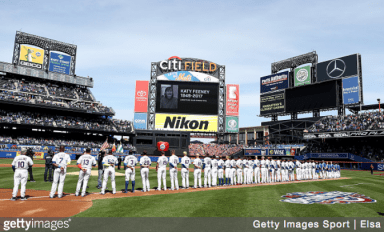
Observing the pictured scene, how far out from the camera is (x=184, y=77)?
59.1 meters

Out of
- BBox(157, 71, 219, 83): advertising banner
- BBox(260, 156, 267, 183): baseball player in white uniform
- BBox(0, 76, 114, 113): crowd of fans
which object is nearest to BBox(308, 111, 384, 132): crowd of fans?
BBox(157, 71, 219, 83): advertising banner

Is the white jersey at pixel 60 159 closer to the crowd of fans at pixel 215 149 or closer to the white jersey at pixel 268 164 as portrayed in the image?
the white jersey at pixel 268 164

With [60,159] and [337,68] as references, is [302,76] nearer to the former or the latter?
[337,68]

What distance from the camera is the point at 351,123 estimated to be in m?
43.8

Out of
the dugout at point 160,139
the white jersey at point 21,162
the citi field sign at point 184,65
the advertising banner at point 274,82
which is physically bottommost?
the white jersey at point 21,162

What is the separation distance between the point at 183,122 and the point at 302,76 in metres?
26.2

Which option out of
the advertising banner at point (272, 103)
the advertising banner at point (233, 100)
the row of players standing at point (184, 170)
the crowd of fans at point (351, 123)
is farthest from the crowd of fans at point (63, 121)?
the crowd of fans at point (351, 123)

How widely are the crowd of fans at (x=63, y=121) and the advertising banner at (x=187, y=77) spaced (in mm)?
12848

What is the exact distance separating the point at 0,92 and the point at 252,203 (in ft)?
164

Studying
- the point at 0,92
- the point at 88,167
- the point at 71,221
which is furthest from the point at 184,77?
the point at 71,221

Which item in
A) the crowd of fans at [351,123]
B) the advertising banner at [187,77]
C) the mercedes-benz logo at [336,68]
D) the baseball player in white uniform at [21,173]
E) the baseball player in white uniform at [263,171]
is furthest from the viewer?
the advertising banner at [187,77]

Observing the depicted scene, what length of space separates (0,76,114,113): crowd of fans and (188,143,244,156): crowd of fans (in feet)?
63.8

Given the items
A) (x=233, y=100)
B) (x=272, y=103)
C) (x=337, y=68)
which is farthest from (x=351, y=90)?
(x=233, y=100)

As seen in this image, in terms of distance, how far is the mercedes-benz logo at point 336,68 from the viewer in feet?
161
